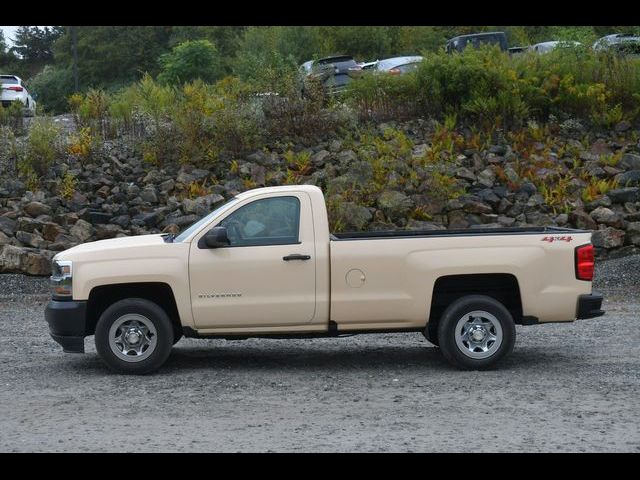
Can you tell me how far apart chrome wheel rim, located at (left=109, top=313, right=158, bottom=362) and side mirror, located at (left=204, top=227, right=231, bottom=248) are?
3.23 feet

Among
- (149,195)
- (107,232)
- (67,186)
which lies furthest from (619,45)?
(67,186)

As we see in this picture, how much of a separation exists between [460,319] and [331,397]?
5.74 feet

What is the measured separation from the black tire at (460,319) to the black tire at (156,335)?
Answer: 2709 millimetres

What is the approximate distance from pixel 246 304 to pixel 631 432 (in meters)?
3.96

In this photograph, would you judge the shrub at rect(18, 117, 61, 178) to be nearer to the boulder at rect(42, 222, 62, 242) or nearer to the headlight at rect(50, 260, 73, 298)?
the boulder at rect(42, 222, 62, 242)

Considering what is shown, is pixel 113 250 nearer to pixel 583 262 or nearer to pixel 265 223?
pixel 265 223

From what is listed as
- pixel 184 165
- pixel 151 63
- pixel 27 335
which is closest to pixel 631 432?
pixel 27 335

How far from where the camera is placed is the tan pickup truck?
1012cm

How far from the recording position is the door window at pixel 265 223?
10258mm

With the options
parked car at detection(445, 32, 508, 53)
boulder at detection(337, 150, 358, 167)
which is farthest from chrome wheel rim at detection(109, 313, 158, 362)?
parked car at detection(445, 32, 508, 53)

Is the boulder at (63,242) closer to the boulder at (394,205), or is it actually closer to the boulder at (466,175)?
the boulder at (394,205)

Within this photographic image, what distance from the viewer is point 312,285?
33.2 ft
